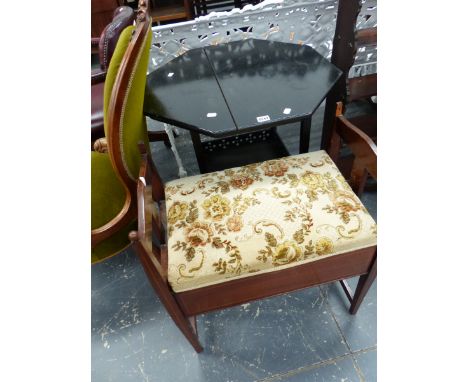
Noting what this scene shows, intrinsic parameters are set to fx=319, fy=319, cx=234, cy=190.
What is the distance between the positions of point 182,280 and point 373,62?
1.24 metres

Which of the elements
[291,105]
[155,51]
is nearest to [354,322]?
[291,105]

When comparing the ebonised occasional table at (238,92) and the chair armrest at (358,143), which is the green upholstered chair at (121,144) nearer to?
the ebonised occasional table at (238,92)

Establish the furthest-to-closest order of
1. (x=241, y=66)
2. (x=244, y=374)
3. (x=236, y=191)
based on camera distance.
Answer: (x=241, y=66)
(x=244, y=374)
(x=236, y=191)

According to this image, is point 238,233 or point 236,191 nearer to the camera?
point 238,233

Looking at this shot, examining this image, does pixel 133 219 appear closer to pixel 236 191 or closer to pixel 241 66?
pixel 236 191

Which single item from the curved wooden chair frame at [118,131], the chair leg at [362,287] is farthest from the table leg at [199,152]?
the chair leg at [362,287]

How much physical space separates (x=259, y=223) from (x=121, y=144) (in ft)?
1.40

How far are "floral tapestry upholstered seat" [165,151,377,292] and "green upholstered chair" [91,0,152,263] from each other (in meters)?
0.16

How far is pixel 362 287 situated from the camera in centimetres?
105

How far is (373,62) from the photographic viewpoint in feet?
4.59

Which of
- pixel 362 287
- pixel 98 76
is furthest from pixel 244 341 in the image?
pixel 98 76

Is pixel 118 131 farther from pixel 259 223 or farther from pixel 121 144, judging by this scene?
pixel 259 223

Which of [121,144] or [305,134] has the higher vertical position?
[121,144]

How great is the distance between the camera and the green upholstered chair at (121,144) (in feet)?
2.60
